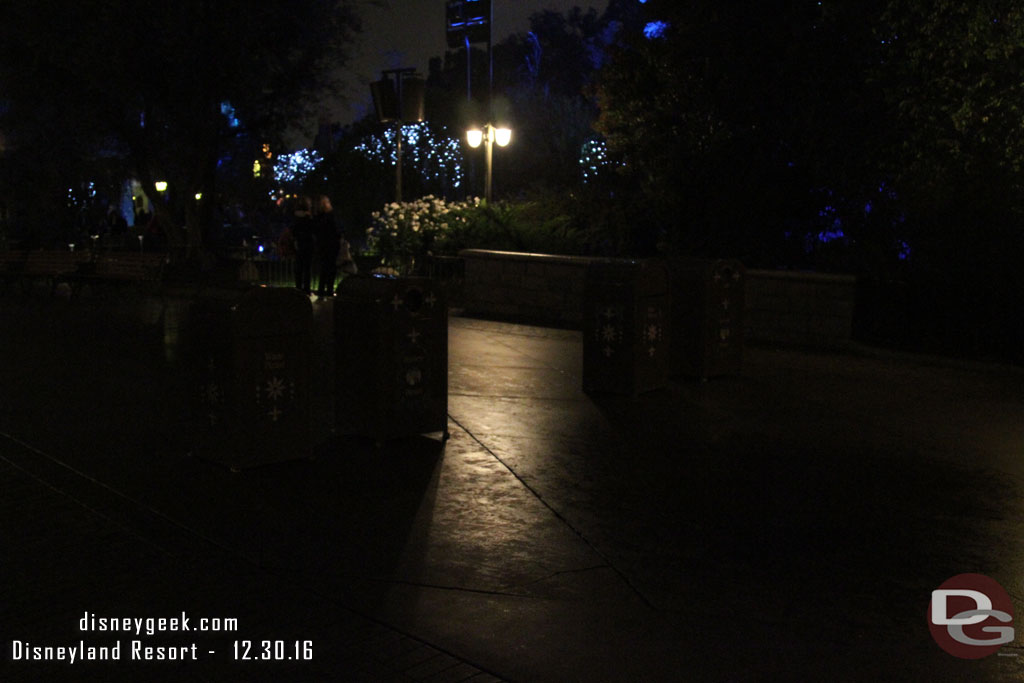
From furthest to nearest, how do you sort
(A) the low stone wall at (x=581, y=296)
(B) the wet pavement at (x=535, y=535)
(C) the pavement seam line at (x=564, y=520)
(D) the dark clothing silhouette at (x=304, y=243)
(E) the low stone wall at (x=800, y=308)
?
(D) the dark clothing silhouette at (x=304, y=243)
(A) the low stone wall at (x=581, y=296)
(E) the low stone wall at (x=800, y=308)
(C) the pavement seam line at (x=564, y=520)
(B) the wet pavement at (x=535, y=535)

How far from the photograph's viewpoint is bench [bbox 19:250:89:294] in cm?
2058

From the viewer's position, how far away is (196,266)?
82.2 feet

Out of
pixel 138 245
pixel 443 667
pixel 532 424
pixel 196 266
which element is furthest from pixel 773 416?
pixel 138 245

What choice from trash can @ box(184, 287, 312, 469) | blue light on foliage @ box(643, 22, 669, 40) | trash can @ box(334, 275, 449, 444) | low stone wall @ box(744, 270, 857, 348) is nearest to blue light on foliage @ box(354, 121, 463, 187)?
blue light on foliage @ box(643, 22, 669, 40)

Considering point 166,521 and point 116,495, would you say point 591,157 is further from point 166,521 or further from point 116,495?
point 166,521

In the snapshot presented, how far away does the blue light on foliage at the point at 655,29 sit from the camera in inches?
891

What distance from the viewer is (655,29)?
2303 cm

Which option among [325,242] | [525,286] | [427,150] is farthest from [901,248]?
[427,150]

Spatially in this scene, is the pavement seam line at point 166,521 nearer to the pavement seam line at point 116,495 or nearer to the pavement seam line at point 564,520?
the pavement seam line at point 116,495

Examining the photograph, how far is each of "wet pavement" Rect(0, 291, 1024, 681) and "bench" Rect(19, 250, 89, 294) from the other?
10108 millimetres

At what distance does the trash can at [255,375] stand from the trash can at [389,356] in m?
0.64

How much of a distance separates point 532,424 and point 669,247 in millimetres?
12316

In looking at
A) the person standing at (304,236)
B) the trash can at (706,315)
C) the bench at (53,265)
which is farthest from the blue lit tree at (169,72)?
the trash can at (706,315)

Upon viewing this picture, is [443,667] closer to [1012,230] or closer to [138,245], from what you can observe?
[1012,230]
